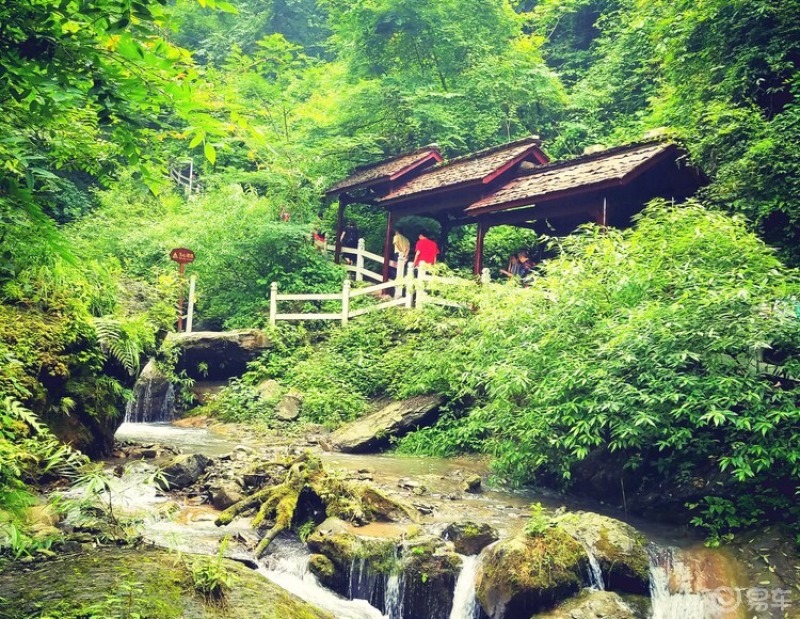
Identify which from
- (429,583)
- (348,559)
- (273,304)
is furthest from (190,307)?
(429,583)

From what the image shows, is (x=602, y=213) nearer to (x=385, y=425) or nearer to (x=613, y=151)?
(x=613, y=151)

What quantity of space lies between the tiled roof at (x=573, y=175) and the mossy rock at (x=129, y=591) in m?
10.4

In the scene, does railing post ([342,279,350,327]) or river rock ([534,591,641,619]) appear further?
railing post ([342,279,350,327])

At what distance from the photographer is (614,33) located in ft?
94.1

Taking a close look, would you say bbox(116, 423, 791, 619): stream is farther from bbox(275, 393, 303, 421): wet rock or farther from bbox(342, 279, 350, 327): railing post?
bbox(342, 279, 350, 327): railing post

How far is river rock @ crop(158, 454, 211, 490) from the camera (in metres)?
9.42

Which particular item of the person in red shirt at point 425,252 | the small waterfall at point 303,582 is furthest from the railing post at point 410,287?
the small waterfall at point 303,582

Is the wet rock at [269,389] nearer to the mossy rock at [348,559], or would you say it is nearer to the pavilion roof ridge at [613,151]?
the pavilion roof ridge at [613,151]

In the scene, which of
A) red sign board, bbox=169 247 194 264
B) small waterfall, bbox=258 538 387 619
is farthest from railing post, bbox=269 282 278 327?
small waterfall, bbox=258 538 387 619

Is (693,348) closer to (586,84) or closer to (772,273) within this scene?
(772,273)

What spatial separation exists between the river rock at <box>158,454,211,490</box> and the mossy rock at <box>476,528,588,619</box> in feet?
15.6

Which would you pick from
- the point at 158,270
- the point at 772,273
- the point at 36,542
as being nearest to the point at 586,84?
the point at 158,270

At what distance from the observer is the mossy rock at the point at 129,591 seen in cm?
445

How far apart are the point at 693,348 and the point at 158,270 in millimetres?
17374
